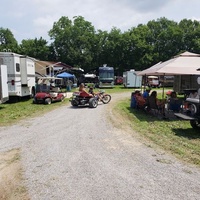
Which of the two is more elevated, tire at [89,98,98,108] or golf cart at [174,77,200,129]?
golf cart at [174,77,200,129]

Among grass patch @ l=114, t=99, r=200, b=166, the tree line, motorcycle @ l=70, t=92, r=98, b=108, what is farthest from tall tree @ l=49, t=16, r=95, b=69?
grass patch @ l=114, t=99, r=200, b=166

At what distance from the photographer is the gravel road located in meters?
3.98

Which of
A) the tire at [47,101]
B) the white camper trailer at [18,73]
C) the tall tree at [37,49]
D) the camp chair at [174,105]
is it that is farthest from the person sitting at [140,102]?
the tall tree at [37,49]

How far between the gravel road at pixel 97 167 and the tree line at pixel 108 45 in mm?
39512

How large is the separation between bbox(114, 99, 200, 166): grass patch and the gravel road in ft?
1.48

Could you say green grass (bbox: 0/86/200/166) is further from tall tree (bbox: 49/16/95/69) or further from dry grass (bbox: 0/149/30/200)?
tall tree (bbox: 49/16/95/69)

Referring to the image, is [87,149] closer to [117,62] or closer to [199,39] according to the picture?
[117,62]

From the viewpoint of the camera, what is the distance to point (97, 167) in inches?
199

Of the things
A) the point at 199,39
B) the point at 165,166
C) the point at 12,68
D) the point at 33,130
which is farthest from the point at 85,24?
the point at 165,166

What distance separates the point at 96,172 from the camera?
15.7 ft

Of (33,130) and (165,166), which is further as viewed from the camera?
(33,130)

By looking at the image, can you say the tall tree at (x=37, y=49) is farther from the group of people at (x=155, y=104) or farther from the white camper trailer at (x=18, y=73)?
the group of people at (x=155, y=104)

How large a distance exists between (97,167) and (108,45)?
44454 millimetres

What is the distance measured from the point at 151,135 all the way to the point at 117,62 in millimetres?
41108
